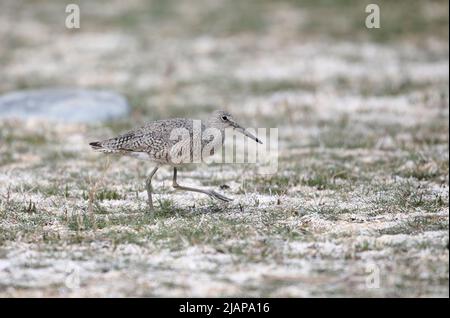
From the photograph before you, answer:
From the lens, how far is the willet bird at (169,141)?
941cm

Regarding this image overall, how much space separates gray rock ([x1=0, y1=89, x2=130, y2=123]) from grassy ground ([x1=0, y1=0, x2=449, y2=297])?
0.37 m

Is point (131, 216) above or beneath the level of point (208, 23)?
beneath

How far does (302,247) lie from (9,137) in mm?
8129

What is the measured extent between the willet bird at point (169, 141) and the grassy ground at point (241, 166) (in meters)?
0.45

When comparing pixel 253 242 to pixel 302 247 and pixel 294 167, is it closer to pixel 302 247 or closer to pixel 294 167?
pixel 302 247

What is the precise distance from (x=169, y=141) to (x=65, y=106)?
7477 millimetres

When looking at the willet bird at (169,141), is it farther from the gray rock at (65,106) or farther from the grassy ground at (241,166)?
the gray rock at (65,106)

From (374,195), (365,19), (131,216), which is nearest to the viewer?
(131,216)

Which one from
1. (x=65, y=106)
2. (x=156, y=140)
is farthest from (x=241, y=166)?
(x=65, y=106)

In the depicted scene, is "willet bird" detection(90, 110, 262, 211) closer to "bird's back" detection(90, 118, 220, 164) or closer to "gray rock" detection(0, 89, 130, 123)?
"bird's back" detection(90, 118, 220, 164)

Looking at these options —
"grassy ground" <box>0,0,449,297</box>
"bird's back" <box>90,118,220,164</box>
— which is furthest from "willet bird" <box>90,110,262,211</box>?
"grassy ground" <box>0,0,449,297</box>

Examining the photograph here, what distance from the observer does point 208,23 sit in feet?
83.1

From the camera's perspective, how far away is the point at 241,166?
12.8 meters

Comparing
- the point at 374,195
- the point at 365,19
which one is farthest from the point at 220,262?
the point at 365,19
